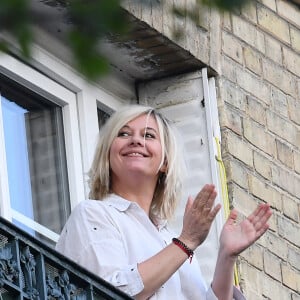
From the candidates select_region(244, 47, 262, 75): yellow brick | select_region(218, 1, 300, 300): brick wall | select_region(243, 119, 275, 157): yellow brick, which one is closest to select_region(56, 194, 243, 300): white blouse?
select_region(218, 1, 300, 300): brick wall

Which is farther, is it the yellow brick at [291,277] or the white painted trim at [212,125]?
the yellow brick at [291,277]

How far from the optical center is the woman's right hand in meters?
4.65

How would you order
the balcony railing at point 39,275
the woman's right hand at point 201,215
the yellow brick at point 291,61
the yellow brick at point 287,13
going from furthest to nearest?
1. the yellow brick at point 287,13
2. the yellow brick at point 291,61
3. the woman's right hand at point 201,215
4. the balcony railing at point 39,275

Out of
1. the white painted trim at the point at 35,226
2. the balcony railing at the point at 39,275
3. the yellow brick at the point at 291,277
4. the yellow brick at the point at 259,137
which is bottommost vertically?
the balcony railing at the point at 39,275

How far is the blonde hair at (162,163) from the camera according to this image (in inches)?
194

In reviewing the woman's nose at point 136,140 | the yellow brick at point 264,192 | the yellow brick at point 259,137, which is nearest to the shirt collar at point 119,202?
the woman's nose at point 136,140

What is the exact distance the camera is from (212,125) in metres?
6.79

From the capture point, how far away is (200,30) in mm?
6918

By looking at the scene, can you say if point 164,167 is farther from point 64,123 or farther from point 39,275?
point 64,123

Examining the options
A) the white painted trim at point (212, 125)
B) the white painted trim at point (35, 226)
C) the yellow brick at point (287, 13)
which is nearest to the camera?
the white painted trim at point (35, 226)

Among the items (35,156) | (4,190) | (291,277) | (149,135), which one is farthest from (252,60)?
(149,135)

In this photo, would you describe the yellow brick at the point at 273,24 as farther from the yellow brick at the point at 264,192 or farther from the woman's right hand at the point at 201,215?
the woman's right hand at the point at 201,215

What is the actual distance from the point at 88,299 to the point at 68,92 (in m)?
2.31

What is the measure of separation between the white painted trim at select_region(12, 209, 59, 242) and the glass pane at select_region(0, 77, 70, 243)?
23mm
